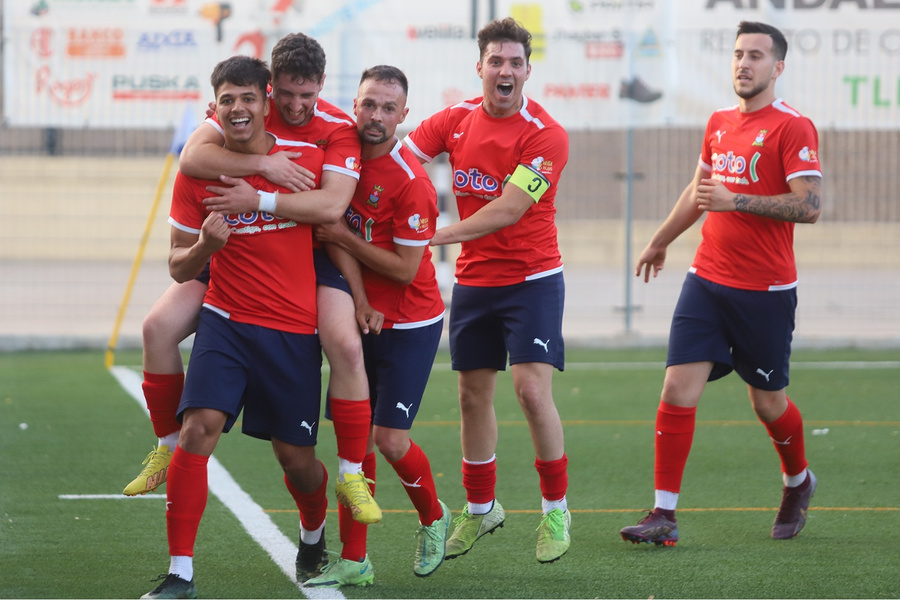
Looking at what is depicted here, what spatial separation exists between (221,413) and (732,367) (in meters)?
2.53

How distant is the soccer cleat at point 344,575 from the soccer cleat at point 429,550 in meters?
0.20

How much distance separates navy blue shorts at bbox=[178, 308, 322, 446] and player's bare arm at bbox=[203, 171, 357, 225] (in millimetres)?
433

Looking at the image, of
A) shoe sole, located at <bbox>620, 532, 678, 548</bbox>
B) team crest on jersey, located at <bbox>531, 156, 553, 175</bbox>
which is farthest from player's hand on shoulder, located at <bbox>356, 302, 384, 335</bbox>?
shoe sole, located at <bbox>620, 532, 678, 548</bbox>

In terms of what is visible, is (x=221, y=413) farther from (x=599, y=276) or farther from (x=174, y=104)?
(x=599, y=276)

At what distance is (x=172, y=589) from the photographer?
14.0 ft

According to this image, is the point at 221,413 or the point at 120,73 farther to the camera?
the point at 120,73

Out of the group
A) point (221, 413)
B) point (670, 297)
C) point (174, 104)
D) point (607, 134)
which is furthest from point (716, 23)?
point (221, 413)

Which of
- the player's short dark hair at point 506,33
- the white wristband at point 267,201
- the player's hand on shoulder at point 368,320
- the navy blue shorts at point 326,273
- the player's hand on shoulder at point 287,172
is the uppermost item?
the player's short dark hair at point 506,33

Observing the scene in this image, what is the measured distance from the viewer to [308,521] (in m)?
4.79

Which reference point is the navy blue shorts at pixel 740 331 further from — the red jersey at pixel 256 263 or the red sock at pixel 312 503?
the red jersey at pixel 256 263

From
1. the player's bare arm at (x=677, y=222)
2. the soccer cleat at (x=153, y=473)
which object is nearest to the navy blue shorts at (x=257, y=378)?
the soccer cleat at (x=153, y=473)

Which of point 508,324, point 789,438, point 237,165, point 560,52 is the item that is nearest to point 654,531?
point 789,438

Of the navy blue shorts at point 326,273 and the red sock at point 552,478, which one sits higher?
the navy blue shorts at point 326,273

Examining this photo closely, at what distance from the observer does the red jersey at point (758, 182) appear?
5.37 m
